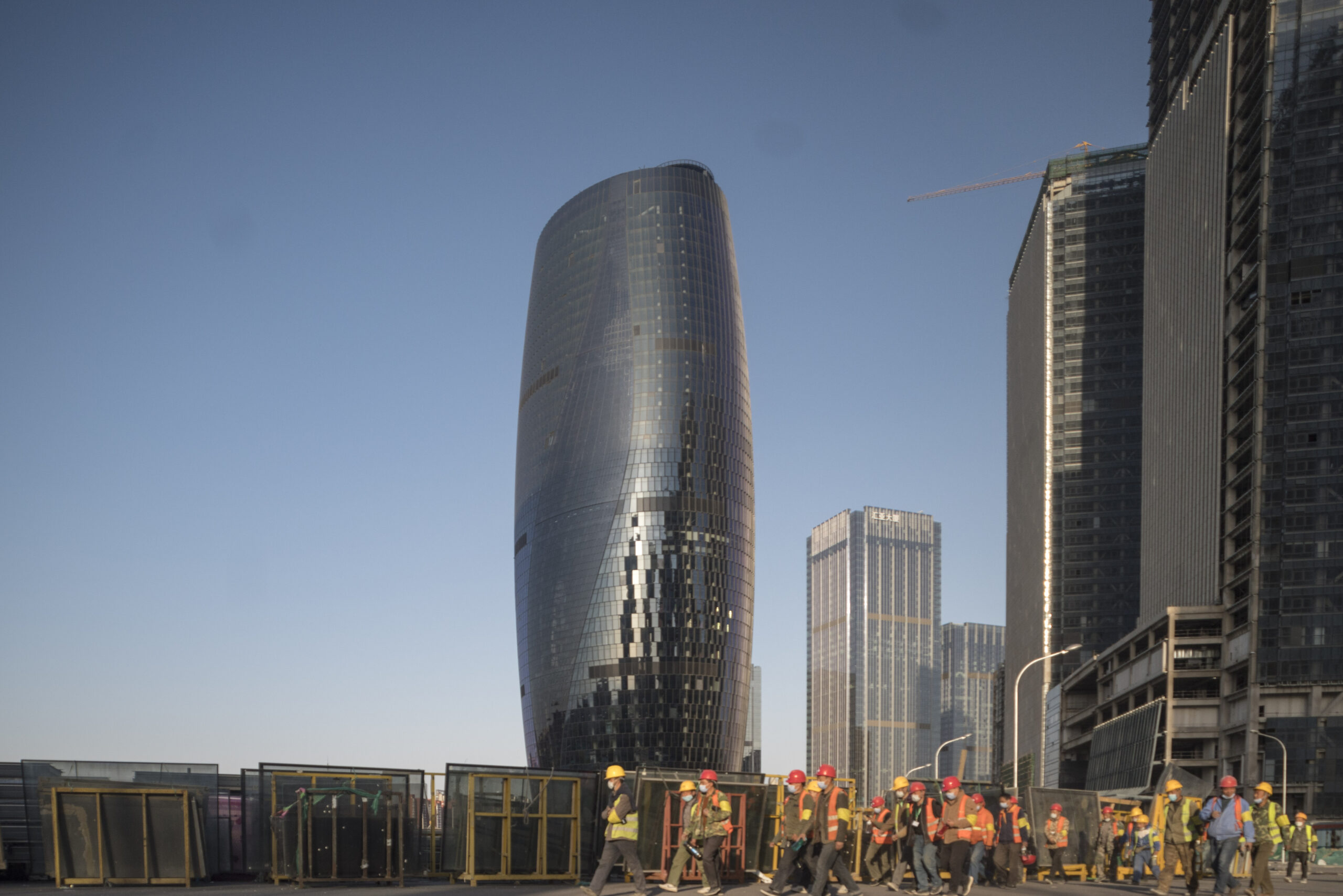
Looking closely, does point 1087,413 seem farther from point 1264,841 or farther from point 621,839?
point 621,839

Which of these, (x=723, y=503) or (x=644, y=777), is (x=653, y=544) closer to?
(x=723, y=503)

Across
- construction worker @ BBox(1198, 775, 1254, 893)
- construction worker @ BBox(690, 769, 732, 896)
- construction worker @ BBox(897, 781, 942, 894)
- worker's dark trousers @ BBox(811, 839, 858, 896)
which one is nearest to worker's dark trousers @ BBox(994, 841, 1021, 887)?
construction worker @ BBox(897, 781, 942, 894)

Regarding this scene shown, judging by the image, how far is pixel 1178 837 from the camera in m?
25.9

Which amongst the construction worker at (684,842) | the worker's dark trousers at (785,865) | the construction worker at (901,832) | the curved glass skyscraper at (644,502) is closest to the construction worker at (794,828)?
the worker's dark trousers at (785,865)

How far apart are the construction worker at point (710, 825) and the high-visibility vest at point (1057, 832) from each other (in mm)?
12422

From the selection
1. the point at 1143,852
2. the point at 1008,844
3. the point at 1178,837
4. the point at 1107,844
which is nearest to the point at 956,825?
the point at 1178,837

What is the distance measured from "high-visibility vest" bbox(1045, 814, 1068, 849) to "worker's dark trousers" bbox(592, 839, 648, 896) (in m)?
14.0

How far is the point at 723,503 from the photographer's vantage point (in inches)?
6688

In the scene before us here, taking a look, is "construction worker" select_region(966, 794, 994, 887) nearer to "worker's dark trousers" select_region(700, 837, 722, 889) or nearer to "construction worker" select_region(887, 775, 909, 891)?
"construction worker" select_region(887, 775, 909, 891)

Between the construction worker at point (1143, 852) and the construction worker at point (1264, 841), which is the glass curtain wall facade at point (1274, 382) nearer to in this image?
the construction worker at point (1143, 852)

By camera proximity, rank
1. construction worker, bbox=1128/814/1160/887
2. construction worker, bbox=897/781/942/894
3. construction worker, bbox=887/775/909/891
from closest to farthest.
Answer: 1. construction worker, bbox=897/781/942/894
2. construction worker, bbox=887/775/909/891
3. construction worker, bbox=1128/814/1160/887

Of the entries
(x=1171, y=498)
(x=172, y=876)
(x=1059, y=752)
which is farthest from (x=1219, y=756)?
(x=172, y=876)

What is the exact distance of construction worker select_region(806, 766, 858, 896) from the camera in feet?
72.4

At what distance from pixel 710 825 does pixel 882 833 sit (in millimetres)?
7515
